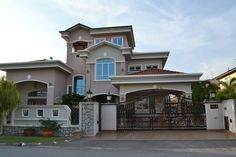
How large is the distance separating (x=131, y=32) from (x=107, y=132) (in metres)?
13.1

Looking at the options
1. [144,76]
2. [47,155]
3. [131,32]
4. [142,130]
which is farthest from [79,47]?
[47,155]

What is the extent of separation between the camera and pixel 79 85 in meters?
24.8

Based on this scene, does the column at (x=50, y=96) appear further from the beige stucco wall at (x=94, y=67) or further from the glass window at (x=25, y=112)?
the glass window at (x=25, y=112)

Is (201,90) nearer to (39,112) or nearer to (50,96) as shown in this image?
(50,96)

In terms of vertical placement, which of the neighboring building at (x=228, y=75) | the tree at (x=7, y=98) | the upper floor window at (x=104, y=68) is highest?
the neighboring building at (x=228, y=75)

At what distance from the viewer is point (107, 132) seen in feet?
51.1

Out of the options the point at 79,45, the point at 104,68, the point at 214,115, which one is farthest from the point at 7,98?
the point at 214,115

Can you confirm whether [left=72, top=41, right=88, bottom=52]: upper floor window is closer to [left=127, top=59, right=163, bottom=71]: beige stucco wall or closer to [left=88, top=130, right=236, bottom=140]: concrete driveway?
[left=127, top=59, right=163, bottom=71]: beige stucco wall

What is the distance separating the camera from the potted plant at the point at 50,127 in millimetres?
14531

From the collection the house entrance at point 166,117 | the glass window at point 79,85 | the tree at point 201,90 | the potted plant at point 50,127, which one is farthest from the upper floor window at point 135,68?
the potted plant at point 50,127

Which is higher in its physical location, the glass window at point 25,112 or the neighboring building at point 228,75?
the neighboring building at point 228,75

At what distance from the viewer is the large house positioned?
53.1 feet

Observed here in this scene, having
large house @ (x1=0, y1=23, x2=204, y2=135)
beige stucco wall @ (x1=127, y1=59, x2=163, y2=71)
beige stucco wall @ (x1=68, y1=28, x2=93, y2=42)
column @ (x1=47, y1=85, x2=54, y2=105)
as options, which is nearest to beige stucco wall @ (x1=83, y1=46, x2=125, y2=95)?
large house @ (x1=0, y1=23, x2=204, y2=135)

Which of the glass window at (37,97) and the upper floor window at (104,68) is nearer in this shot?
Result: the upper floor window at (104,68)
